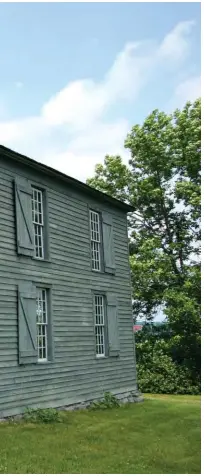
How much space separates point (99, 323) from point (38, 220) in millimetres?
4334

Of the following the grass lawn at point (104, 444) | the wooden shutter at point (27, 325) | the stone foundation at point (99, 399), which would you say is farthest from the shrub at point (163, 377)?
the wooden shutter at point (27, 325)

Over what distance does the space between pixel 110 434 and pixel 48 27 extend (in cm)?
1012

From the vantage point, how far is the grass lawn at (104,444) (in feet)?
28.9

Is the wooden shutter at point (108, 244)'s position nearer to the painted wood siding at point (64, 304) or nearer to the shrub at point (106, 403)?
the painted wood siding at point (64, 304)

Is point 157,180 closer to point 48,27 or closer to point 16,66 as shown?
point 16,66

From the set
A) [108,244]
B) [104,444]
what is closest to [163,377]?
[108,244]

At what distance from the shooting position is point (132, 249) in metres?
29.5

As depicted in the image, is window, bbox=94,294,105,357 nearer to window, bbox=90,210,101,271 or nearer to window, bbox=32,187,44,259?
window, bbox=90,210,101,271

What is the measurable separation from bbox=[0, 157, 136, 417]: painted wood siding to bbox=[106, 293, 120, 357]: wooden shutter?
0.27 m

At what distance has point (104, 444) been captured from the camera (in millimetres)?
10719

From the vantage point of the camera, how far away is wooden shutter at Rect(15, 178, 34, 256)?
13453 mm

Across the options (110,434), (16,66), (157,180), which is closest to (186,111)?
(157,180)

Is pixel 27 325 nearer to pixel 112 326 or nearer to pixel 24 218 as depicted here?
pixel 24 218

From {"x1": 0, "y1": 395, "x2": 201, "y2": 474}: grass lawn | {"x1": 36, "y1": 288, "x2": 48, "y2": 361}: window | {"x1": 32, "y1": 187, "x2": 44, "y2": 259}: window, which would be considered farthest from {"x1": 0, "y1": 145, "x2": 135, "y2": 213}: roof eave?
{"x1": 0, "y1": 395, "x2": 201, "y2": 474}: grass lawn
